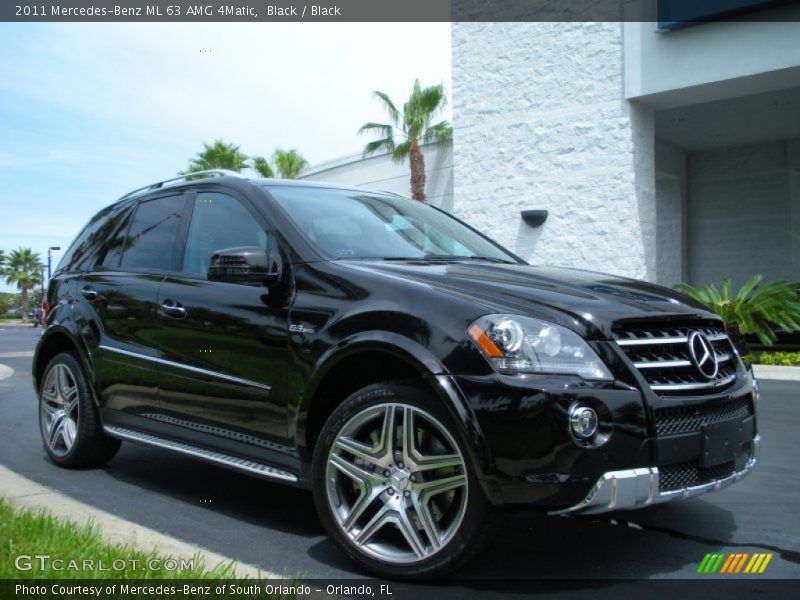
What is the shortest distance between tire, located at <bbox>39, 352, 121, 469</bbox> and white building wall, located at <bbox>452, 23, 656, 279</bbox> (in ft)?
40.7

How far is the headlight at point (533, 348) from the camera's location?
3.13 meters

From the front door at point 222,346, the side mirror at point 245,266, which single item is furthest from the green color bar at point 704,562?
the side mirror at point 245,266

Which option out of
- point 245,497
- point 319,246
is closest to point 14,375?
point 245,497

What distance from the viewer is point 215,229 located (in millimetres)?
4762

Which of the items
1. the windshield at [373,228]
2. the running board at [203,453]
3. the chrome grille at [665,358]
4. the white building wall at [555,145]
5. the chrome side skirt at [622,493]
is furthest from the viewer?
the white building wall at [555,145]

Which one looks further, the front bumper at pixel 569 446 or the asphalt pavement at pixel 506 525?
the asphalt pavement at pixel 506 525

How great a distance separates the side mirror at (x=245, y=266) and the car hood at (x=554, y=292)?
38cm

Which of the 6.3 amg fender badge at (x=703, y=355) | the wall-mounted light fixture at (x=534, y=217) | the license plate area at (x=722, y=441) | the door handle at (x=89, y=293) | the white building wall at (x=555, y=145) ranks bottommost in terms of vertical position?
the license plate area at (x=722, y=441)

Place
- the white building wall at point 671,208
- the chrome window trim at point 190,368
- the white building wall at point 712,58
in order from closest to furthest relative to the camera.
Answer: the chrome window trim at point 190,368
the white building wall at point 712,58
the white building wall at point 671,208

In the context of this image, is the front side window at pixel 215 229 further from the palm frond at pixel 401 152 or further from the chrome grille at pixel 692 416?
the palm frond at pixel 401 152

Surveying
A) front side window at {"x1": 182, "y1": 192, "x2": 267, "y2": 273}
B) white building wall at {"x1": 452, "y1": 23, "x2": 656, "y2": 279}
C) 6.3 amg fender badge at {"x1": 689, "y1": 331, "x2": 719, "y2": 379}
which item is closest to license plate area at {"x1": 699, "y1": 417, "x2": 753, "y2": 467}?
6.3 amg fender badge at {"x1": 689, "y1": 331, "x2": 719, "y2": 379}

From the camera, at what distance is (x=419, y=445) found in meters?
3.36
